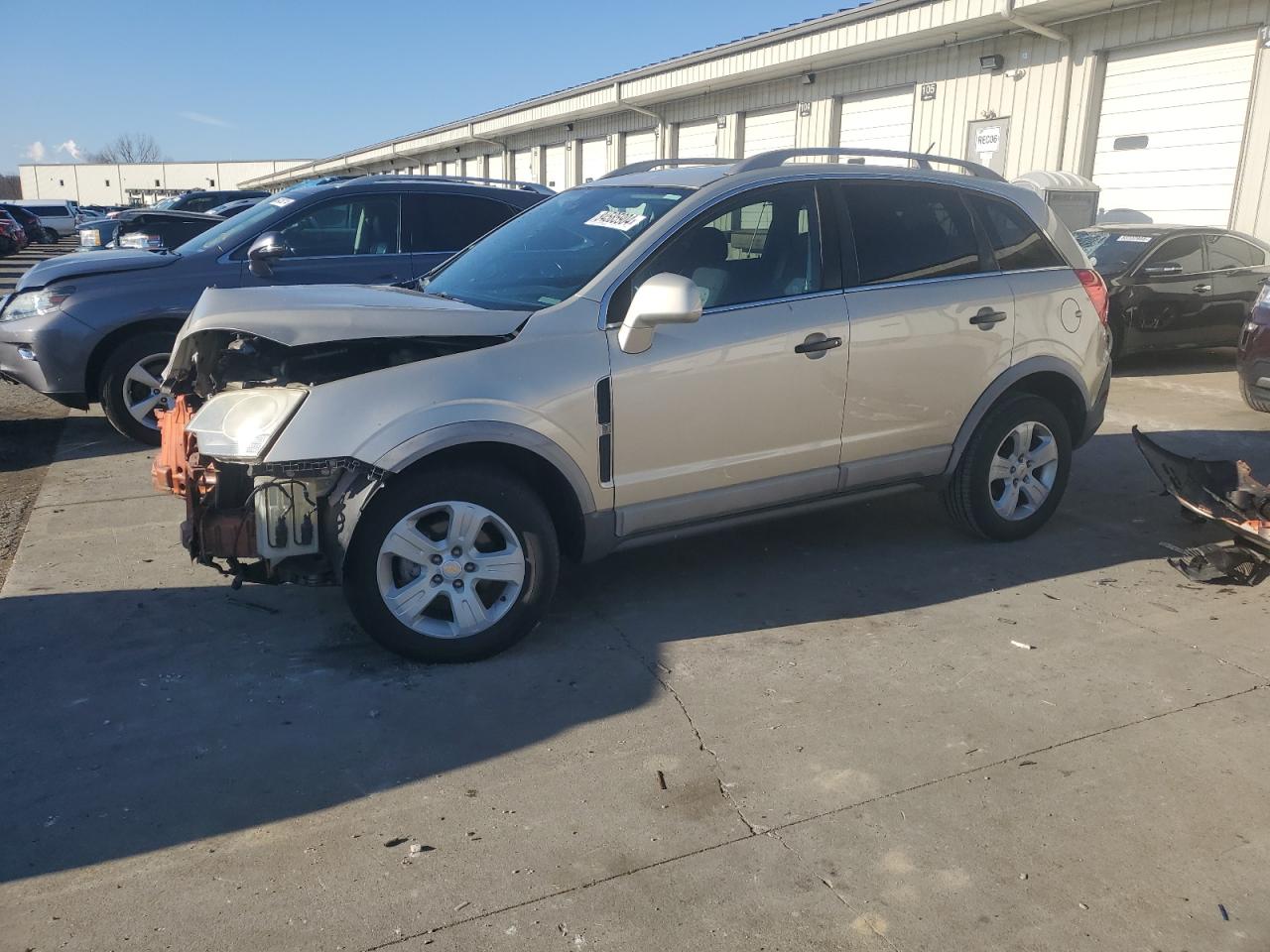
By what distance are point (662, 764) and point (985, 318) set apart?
9.52 ft

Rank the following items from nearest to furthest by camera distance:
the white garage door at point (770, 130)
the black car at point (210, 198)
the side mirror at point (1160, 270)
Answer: the side mirror at point (1160, 270) < the white garage door at point (770, 130) < the black car at point (210, 198)

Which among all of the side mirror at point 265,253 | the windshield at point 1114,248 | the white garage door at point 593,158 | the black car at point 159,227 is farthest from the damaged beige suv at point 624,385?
the white garage door at point 593,158

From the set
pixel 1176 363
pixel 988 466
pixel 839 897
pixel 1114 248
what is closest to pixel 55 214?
pixel 1114 248

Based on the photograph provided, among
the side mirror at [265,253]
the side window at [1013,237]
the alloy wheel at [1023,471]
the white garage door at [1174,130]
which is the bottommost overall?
the alloy wheel at [1023,471]

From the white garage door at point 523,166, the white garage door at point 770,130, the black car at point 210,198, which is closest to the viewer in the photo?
the white garage door at point 770,130

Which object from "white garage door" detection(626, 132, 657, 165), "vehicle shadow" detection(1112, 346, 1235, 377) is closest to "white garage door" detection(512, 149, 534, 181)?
"white garage door" detection(626, 132, 657, 165)

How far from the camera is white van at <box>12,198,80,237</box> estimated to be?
1662 inches

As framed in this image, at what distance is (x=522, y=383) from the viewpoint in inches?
150

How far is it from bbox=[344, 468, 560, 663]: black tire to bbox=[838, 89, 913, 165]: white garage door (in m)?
13.1

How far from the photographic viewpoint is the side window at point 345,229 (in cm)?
744

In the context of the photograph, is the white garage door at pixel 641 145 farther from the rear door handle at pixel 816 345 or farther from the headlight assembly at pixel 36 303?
the rear door handle at pixel 816 345

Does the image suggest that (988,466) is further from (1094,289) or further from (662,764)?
(662,764)

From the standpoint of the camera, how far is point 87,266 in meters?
7.01

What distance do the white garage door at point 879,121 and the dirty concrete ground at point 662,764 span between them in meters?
11.9
